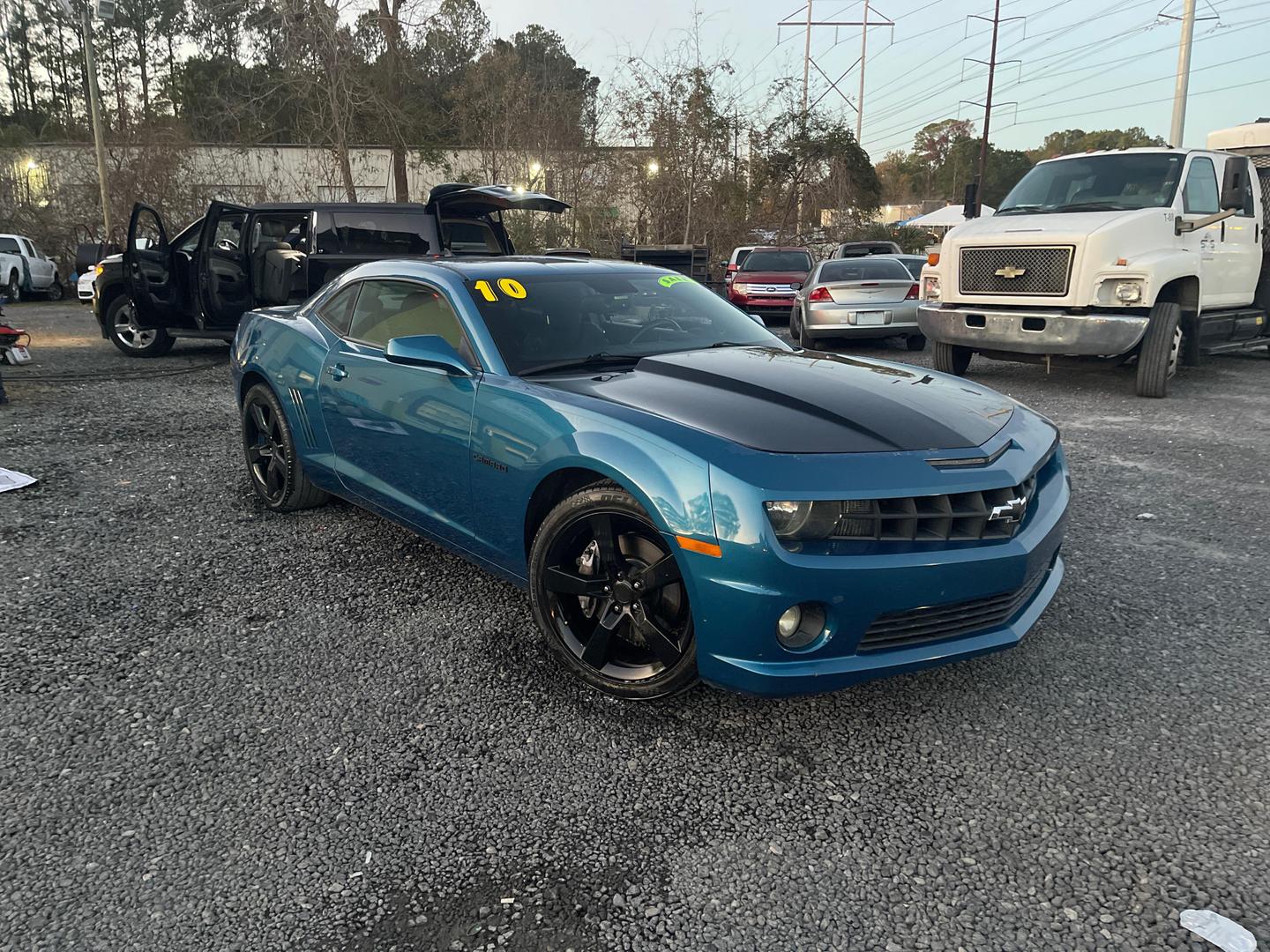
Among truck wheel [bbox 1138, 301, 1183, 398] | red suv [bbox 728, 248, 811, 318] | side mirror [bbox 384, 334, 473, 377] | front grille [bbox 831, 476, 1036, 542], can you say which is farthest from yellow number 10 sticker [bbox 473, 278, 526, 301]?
red suv [bbox 728, 248, 811, 318]

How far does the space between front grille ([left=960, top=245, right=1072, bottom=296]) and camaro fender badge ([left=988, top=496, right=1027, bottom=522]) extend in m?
6.60

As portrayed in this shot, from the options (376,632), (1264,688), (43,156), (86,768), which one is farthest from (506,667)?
(43,156)

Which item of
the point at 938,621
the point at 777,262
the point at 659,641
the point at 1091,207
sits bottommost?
the point at 659,641

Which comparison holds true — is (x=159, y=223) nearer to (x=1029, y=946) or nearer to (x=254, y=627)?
(x=254, y=627)

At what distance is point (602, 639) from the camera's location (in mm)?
2926

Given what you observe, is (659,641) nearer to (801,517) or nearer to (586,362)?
(801,517)

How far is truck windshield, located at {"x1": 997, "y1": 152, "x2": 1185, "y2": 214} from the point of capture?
866 centimetres

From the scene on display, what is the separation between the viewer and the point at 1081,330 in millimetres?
8328

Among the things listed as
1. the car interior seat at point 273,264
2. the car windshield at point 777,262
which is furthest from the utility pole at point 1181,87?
the car interior seat at point 273,264

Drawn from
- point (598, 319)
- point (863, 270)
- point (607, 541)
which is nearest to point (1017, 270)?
point (863, 270)

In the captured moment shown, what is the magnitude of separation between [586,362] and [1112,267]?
22.0 ft

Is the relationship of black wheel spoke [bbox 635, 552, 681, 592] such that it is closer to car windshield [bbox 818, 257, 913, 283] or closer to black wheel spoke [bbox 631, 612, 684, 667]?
black wheel spoke [bbox 631, 612, 684, 667]

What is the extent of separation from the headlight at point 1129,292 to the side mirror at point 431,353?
712 centimetres

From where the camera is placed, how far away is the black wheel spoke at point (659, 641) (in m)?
2.76
